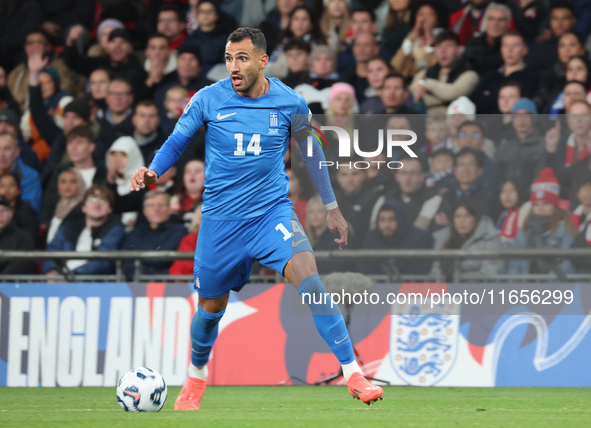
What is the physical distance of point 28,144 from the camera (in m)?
10.5

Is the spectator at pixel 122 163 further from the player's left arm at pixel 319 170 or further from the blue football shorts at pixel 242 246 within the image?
the player's left arm at pixel 319 170

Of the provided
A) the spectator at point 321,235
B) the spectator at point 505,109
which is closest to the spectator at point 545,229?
the spectator at point 505,109

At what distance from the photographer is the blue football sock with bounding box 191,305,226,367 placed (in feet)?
19.1

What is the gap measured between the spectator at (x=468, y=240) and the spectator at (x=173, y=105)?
3.55 metres

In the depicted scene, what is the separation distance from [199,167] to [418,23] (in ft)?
11.4

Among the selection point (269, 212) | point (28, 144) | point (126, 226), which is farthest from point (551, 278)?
point (28, 144)

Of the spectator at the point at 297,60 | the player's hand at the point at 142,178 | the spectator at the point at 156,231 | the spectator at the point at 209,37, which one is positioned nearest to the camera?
the player's hand at the point at 142,178

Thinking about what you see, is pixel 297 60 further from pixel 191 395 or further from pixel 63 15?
pixel 191 395

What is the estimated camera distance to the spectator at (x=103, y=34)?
11.2 meters

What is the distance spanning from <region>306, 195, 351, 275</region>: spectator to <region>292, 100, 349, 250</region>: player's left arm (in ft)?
8.20

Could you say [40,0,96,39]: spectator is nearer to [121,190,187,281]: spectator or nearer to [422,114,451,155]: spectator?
[121,190,187,281]: spectator

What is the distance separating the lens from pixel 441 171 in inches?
334

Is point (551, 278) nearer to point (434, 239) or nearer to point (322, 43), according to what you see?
point (434, 239)

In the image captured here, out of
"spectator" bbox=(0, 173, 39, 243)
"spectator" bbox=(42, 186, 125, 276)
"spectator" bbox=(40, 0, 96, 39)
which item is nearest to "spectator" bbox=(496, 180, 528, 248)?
"spectator" bbox=(42, 186, 125, 276)
